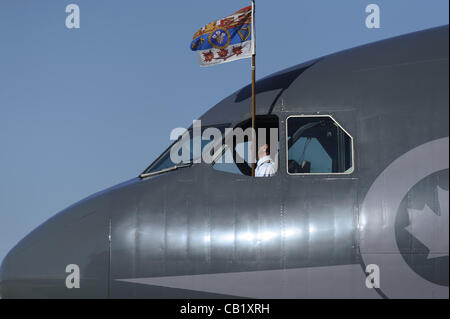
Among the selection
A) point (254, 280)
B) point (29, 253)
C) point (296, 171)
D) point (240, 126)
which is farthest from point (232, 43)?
point (29, 253)

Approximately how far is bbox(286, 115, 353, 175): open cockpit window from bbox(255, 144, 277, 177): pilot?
0.30 m

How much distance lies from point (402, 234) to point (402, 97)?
7.41 feet

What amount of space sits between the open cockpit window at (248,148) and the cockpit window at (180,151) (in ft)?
0.93

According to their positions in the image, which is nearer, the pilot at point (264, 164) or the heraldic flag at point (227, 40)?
the pilot at point (264, 164)

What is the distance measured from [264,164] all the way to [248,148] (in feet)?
2.09

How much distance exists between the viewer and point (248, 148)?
12000mm

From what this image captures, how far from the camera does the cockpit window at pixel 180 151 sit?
11.9m

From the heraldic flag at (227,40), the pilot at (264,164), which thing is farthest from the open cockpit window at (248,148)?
the heraldic flag at (227,40)

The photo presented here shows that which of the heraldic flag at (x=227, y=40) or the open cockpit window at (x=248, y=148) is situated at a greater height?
the heraldic flag at (x=227, y=40)

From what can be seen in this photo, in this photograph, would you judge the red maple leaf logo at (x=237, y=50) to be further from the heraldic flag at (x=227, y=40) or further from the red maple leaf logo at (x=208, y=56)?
the red maple leaf logo at (x=208, y=56)

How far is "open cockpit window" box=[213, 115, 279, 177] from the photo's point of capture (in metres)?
11.5

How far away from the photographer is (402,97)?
1085cm

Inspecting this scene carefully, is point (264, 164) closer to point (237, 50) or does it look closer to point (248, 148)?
point (248, 148)
